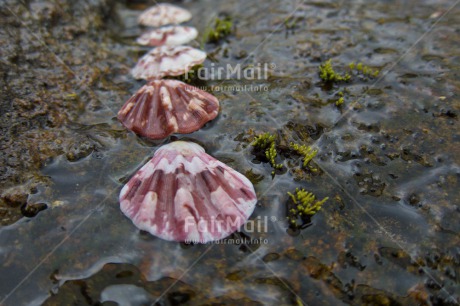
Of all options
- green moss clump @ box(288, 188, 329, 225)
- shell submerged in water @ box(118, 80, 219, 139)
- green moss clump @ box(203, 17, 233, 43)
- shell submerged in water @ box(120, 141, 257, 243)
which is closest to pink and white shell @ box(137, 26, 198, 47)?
green moss clump @ box(203, 17, 233, 43)

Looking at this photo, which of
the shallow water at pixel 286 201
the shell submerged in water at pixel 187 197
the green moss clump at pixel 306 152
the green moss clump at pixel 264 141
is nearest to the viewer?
the shallow water at pixel 286 201

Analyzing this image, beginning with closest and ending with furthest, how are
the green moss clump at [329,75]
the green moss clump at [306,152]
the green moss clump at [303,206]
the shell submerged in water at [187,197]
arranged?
the shell submerged in water at [187,197] < the green moss clump at [303,206] < the green moss clump at [306,152] < the green moss clump at [329,75]

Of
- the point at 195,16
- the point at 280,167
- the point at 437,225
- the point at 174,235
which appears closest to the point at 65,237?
the point at 174,235

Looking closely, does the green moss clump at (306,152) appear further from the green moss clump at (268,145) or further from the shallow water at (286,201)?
the green moss clump at (268,145)

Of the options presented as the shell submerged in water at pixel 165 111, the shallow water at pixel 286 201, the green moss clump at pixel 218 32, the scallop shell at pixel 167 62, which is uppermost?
the green moss clump at pixel 218 32

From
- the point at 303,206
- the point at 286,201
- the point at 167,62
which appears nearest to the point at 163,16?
the point at 167,62

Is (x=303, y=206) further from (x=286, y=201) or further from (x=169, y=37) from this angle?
(x=169, y=37)

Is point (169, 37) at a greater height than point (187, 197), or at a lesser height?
greater

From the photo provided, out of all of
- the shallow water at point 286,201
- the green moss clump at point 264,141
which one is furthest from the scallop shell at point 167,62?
the green moss clump at point 264,141
